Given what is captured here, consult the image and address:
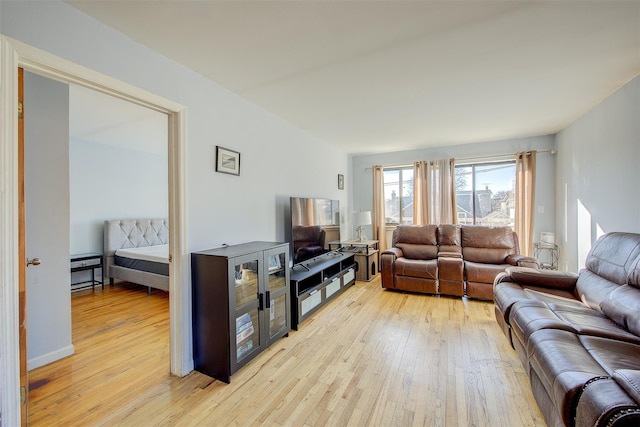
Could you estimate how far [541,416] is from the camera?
152cm

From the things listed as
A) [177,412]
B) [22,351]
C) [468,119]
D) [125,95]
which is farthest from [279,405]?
[468,119]

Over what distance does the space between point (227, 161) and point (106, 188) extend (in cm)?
341

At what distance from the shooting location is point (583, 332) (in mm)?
1566

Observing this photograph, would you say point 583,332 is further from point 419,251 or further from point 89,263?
point 89,263

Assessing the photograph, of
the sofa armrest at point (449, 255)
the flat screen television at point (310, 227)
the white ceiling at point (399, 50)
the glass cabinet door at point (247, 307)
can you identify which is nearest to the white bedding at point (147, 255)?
the flat screen television at point (310, 227)

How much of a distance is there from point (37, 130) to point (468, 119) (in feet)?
14.3

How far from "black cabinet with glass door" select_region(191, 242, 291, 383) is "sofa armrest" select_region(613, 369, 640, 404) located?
2.01 meters

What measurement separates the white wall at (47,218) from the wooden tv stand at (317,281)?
195 centimetres

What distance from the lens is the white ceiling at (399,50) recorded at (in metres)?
1.47

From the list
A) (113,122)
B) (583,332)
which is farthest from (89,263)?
(583,332)

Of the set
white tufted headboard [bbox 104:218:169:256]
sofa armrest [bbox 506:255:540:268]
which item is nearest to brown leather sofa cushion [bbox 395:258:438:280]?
sofa armrest [bbox 506:255:540:268]

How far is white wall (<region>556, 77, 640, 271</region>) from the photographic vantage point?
2355 millimetres

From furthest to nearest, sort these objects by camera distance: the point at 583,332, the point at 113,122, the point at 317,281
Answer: the point at 113,122 → the point at 317,281 → the point at 583,332

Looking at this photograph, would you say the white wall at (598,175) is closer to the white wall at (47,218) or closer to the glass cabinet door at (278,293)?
the glass cabinet door at (278,293)
